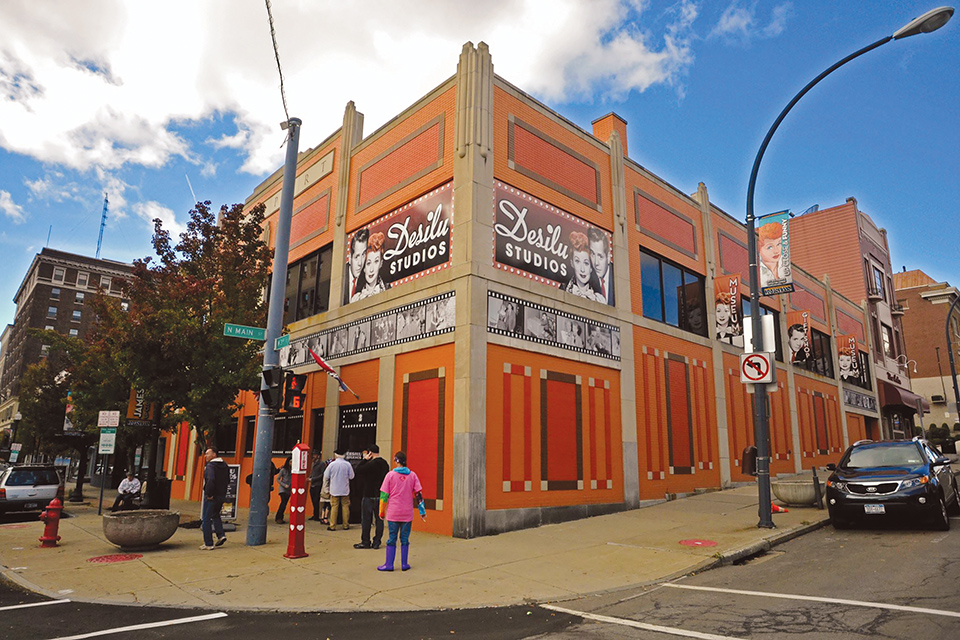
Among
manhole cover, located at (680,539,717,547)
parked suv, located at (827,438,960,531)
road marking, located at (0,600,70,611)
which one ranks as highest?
parked suv, located at (827,438,960,531)

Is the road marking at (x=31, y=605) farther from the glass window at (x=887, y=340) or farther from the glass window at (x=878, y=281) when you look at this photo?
the glass window at (x=878, y=281)

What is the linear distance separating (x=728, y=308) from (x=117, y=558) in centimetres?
1932

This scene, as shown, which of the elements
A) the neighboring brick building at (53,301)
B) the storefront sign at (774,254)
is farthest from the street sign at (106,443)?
the neighboring brick building at (53,301)

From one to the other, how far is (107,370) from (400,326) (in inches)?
461

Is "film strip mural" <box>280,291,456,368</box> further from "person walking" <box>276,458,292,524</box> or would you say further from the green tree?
"person walking" <box>276,458,292,524</box>

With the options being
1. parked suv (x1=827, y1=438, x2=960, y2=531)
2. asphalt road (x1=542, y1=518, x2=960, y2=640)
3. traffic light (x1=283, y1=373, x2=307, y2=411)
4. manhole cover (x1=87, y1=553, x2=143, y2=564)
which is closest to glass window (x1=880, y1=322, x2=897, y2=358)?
parked suv (x1=827, y1=438, x2=960, y2=531)

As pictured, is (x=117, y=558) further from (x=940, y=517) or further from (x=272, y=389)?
(x=940, y=517)

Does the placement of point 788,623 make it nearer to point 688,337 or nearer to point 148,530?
point 148,530

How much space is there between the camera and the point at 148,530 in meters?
10.6

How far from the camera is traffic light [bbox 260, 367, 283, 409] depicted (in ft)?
37.9

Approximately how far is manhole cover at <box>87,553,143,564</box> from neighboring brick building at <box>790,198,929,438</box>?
38.7 meters

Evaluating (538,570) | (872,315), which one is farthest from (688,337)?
(872,315)

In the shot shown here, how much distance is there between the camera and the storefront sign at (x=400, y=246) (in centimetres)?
1474

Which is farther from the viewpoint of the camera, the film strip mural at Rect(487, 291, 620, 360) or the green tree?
the green tree
